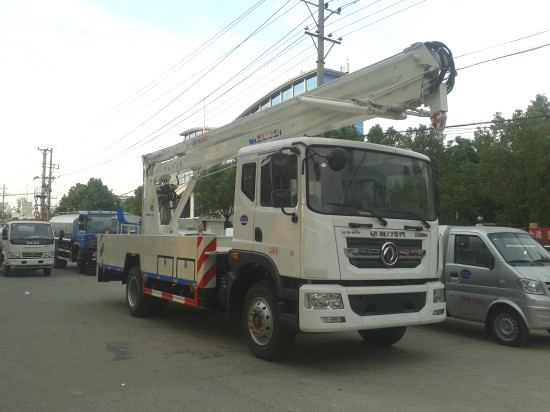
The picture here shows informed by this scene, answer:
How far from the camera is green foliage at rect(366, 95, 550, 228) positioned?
22344 millimetres

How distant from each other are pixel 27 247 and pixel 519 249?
18.0 m

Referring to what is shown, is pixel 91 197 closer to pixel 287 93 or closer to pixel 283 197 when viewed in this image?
pixel 287 93

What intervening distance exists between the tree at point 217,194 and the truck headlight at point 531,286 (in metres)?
27.0

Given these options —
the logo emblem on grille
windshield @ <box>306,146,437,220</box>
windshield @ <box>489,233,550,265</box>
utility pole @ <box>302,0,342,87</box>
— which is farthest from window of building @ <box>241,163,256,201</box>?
utility pole @ <box>302,0,342,87</box>

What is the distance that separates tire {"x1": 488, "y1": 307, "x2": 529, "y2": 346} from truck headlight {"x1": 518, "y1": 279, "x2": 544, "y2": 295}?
402 mm

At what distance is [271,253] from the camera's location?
21.5ft

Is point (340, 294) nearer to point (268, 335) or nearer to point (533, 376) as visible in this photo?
point (268, 335)

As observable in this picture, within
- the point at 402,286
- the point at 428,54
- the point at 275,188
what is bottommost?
the point at 402,286

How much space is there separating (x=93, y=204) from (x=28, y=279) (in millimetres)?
51547

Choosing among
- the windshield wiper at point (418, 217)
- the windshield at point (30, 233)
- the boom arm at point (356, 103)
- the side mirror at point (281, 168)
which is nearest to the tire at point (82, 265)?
the windshield at point (30, 233)

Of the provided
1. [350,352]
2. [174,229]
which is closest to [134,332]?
[174,229]

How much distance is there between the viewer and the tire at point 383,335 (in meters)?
7.57

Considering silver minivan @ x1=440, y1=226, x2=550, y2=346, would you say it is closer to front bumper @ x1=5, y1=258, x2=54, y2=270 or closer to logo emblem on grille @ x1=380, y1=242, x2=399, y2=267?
logo emblem on grille @ x1=380, y1=242, x2=399, y2=267

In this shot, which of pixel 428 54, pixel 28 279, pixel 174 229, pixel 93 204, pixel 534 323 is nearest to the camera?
pixel 428 54
